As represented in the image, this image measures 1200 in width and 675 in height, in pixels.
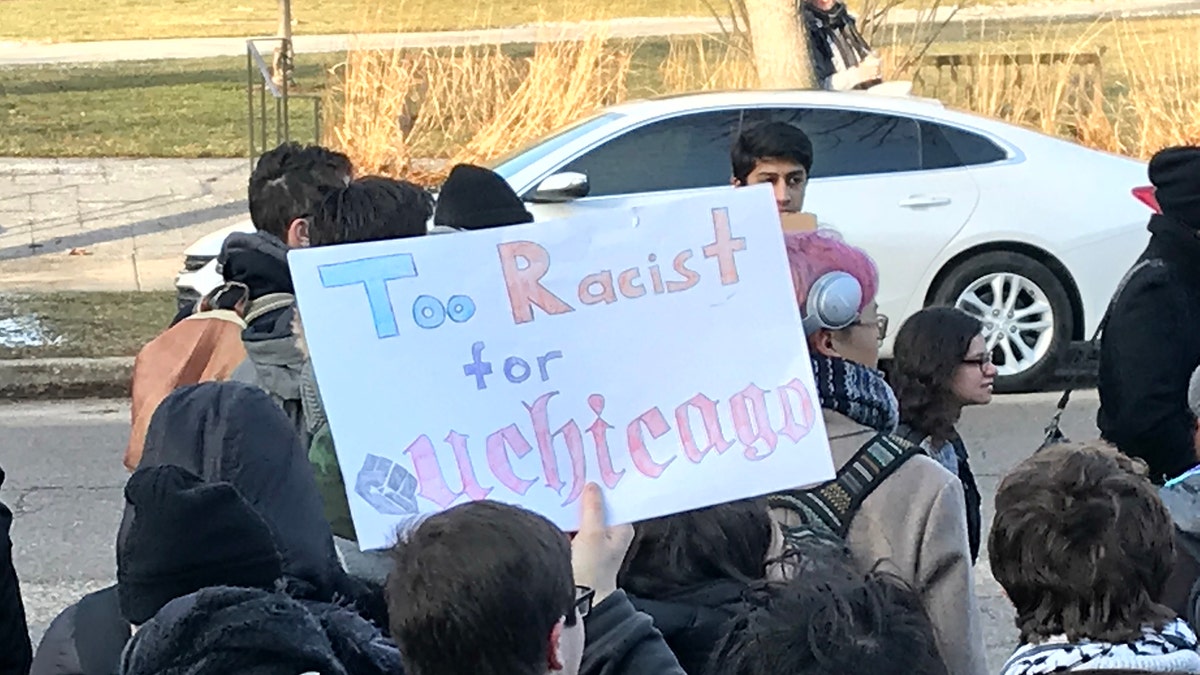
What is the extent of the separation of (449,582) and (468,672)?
0.38ft

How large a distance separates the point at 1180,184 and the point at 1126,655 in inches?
69.6

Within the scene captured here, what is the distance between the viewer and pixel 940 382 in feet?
13.6

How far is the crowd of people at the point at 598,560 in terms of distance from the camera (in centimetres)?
221

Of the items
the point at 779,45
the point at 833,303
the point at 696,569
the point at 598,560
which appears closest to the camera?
the point at 598,560

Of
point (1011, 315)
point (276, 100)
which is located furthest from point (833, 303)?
point (276, 100)

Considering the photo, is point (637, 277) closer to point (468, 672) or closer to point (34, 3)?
point (468, 672)

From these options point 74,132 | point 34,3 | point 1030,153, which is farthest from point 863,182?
point 34,3

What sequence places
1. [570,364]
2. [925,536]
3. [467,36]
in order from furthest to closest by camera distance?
[467,36] → [925,536] → [570,364]

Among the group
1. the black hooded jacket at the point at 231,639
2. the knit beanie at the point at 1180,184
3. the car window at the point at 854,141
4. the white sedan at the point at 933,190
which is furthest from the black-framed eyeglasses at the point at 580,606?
the car window at the point at 854,141

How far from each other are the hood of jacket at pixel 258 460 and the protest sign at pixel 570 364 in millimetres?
182

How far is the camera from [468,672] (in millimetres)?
2211

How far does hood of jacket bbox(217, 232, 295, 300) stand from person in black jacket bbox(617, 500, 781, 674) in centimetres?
140

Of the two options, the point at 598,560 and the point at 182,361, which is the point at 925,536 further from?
the point at 182,361

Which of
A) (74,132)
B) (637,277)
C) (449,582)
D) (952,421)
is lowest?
(952,421)
